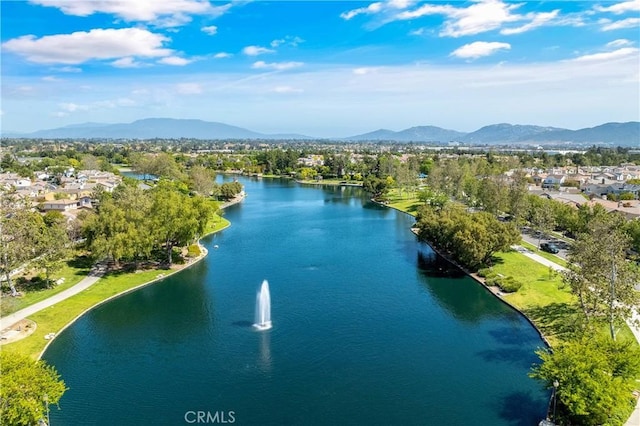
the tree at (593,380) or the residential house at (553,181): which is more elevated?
the residential house at (553,181)

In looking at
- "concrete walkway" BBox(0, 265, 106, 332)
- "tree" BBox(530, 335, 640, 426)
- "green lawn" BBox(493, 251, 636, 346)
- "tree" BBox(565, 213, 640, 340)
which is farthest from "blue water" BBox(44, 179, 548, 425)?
"tree" BBox(565, 213, 640, 340)

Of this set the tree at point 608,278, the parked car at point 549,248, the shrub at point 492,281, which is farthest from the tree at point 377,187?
the tree at point 608,278

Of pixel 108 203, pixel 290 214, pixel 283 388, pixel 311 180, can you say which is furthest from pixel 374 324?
pixel 311 180

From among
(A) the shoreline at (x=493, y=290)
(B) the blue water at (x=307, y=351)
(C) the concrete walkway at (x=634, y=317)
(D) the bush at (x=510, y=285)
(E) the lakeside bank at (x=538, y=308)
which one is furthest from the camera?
(D) the bush at (x=510, y=285)

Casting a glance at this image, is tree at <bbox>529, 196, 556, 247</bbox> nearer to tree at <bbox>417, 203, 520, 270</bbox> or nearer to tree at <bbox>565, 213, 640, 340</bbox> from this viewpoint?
tree at <bbox>417, 203, 520, 270</bbox>

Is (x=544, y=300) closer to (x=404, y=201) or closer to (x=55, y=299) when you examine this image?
(x=55, y=299)

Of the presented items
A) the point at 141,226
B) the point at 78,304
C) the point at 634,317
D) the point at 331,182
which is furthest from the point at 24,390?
the point at 331,182

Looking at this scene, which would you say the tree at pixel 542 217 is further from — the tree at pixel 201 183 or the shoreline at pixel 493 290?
the tree at pixel 201 183
